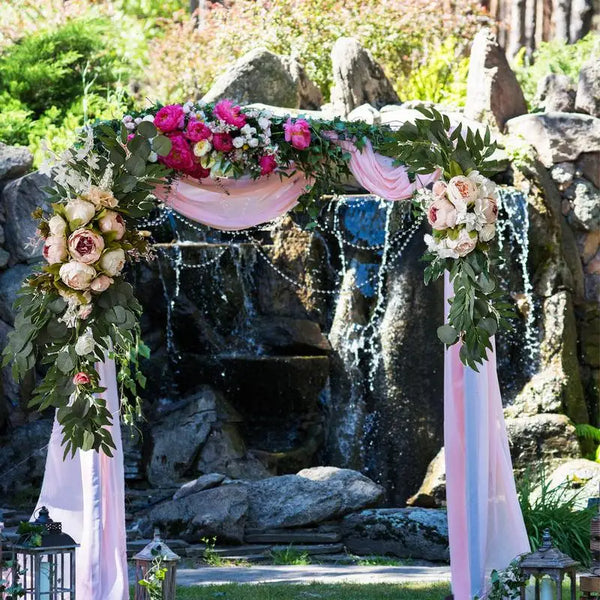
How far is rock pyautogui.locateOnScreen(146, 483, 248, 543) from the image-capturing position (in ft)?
34.7

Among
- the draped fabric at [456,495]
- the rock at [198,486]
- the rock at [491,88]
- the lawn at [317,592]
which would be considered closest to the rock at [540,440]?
the rock at [198,486]

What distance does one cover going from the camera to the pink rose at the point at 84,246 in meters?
6.07

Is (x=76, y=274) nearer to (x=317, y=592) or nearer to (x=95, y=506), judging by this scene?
(x=95, y=506)

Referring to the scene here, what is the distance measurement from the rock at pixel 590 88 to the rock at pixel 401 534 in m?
6.46

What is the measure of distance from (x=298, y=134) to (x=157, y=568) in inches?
121

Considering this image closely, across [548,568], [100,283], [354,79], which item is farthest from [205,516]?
[354,79]

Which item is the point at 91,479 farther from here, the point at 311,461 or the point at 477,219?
the point at 311,461

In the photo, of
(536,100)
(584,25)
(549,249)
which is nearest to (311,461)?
(549,249)

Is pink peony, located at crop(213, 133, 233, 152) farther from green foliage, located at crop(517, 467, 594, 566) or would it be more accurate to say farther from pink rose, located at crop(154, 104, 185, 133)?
green foliage, located at crop(517, 467, 594, 566)

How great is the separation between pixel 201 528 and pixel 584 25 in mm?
11804

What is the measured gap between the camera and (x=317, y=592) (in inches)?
338

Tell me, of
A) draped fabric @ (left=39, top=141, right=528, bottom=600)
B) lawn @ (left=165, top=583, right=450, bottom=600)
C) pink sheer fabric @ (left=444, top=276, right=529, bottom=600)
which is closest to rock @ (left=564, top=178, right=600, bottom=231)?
lawn @ (left=165, top=583, right=450, bottom=600)

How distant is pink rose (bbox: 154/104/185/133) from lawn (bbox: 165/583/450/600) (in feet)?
10.1

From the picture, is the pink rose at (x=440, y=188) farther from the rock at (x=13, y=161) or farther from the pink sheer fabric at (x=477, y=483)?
the rock at (x=13, y=161)
